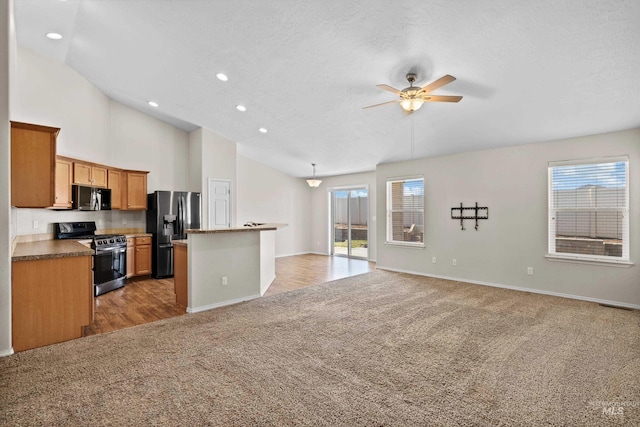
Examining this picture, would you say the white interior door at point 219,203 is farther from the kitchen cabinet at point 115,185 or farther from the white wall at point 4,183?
the white wall at point 4,183

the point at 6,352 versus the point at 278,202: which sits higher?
the point at 278,202

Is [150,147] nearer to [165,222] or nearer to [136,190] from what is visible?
[136,190]

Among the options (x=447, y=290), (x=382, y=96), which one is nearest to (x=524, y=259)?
(x=447, y=290)

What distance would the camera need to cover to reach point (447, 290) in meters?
5.12

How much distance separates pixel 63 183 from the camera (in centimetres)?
478

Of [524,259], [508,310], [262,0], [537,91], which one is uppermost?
[262,0]

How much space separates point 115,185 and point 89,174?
58 cm

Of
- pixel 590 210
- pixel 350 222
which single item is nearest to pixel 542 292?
pixel 590 210

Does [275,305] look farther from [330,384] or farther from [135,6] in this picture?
[135,6]

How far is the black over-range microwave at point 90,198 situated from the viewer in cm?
498

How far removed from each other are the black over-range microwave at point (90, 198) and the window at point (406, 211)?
5.69 metres

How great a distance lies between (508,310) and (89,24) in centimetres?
656

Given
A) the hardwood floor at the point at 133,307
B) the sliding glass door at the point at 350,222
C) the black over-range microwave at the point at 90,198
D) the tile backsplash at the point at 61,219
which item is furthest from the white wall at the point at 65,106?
the sliding glass door at the point at 350,222

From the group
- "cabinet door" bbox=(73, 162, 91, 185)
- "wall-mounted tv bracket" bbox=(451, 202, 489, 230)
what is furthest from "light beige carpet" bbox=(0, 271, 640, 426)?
"cabinet door" bbox=(73, 162, 91, 185)
